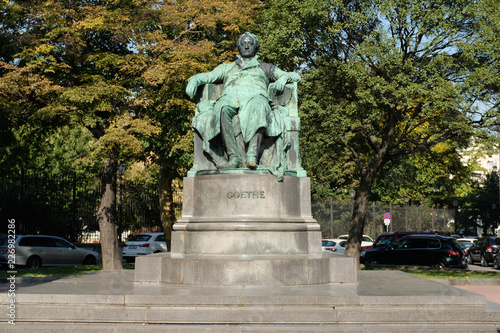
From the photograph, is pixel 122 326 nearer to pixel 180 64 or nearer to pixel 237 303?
pixel 237 303

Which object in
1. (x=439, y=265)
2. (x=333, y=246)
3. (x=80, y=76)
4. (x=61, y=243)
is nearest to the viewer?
(x=80, y=76)

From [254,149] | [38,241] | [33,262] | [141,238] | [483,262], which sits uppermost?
[254,149]

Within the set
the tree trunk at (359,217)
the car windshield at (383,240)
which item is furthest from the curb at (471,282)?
the car windshield at (383,240)

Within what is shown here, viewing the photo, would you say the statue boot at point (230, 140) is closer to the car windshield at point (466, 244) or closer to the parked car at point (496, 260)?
the parked car at point (496, 260)

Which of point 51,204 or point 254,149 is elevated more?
point 254,149

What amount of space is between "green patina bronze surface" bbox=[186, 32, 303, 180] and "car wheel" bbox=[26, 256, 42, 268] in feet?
53.0

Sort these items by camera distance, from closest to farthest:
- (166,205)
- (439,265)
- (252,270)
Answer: (252,270)
(439,265)
(166,205)

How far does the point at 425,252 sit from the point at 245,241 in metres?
16.6

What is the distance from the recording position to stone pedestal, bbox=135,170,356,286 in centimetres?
1001

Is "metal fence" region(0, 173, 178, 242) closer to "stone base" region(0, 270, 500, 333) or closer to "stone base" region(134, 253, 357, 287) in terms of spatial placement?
"stone base" region(134, 253, 357, 287)

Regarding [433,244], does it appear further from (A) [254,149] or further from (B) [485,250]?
(A) [254,149]

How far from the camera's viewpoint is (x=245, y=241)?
10422mm

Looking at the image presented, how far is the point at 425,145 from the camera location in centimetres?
2331

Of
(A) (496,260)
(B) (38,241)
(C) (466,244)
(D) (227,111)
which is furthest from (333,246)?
(D) (227,111)
